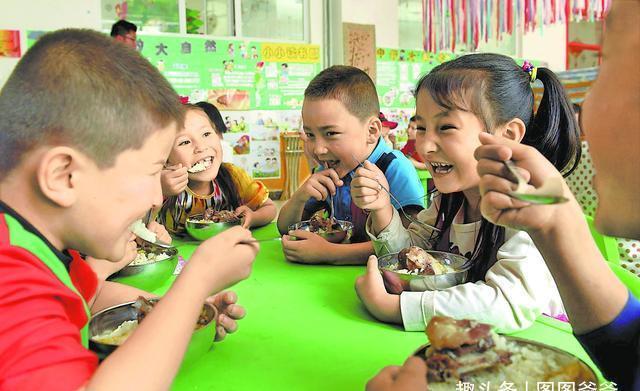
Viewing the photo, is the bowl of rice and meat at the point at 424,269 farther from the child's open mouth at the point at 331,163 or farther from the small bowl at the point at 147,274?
the child's open mouth at the point at 331,163

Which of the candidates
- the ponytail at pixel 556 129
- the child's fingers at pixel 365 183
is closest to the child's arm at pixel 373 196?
the child's fingers at pixel 365 183

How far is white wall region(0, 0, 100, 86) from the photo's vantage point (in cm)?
398

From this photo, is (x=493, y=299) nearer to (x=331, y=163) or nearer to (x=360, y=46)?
(x=331, y=163)

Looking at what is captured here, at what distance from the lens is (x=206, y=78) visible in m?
4.78

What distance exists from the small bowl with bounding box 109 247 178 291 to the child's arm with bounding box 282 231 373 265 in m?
0.30

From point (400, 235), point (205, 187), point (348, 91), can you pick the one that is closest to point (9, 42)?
point (205, 187)

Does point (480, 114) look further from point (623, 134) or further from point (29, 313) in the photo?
point (29, 313)

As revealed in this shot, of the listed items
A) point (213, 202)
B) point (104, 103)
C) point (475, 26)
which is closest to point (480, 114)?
point (104, 103)

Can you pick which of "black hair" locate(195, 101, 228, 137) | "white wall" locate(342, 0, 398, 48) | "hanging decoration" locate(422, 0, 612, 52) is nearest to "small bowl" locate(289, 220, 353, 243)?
"black hair" locate(195, 101, 228, 137)

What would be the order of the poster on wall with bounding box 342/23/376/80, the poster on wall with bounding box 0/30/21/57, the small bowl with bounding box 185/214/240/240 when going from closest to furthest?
the small bowl with bounding box 185/214/240/240 < the poster on wall with bounding box 0/30/21/57 < the poster on wall with bounding box 342/23/376/80

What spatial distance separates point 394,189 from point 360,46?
4.03m

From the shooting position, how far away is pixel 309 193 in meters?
1.62

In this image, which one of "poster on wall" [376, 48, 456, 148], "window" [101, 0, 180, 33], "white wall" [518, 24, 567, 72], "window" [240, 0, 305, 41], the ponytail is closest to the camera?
the ponytail

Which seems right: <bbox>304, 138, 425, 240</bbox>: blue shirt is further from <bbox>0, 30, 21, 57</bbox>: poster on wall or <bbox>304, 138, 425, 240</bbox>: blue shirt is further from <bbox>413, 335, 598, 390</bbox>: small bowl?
<bbox>0, 30, 21, 57</bbox>: poster on wall
